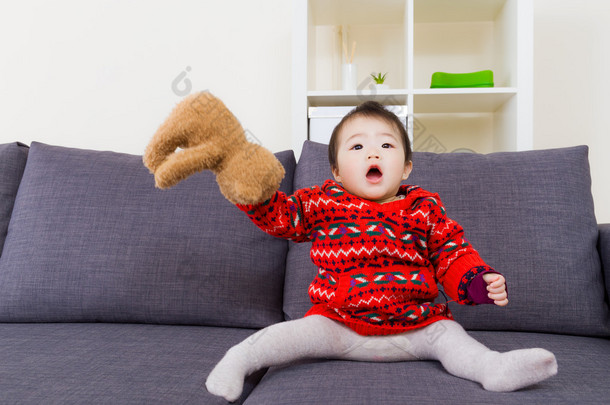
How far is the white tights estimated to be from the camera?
2.47 ft

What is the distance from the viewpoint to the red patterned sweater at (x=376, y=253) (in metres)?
0.94

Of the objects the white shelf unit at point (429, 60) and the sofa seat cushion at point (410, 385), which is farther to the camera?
the white shelf unit at point (429, 60)

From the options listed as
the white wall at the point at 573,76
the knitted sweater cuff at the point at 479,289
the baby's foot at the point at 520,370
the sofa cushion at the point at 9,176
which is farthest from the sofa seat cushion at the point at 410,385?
the white wall at the point at 573,76

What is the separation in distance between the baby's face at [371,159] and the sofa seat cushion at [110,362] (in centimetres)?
40

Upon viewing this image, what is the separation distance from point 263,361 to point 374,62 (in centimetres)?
137

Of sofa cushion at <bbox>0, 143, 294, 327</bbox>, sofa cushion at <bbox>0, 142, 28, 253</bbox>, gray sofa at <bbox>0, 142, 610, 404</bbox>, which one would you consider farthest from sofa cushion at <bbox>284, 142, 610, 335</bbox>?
sofa cushion at <bbox>0, 142, 28, 253</bbox>

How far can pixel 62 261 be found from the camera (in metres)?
1.20

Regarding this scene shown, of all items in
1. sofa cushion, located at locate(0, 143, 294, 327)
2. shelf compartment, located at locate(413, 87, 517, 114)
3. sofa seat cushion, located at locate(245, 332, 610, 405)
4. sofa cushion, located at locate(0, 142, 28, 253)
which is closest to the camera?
sofa seat cushion, located at locate(245, 332, 610, 405)

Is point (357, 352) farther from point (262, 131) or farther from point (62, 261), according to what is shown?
point (262, 131)

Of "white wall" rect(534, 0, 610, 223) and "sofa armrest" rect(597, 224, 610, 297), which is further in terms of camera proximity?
"white wall" rect(534, 0, 610, 223)

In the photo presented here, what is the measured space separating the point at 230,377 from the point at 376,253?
0.34 metres

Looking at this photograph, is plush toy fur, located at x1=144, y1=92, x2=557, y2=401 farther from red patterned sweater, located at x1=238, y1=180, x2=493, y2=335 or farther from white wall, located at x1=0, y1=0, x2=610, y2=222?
white wall, located at x1=0, y1=0, x2=610, y2=222

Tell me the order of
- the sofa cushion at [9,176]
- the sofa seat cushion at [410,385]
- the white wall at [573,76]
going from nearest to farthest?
the sofa seat cushion at [410,385], the sofa cushion at [9,176], the white wall at [573,76]

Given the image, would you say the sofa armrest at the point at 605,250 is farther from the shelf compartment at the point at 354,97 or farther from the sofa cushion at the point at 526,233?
the shelf compartment at the point at 354,97
